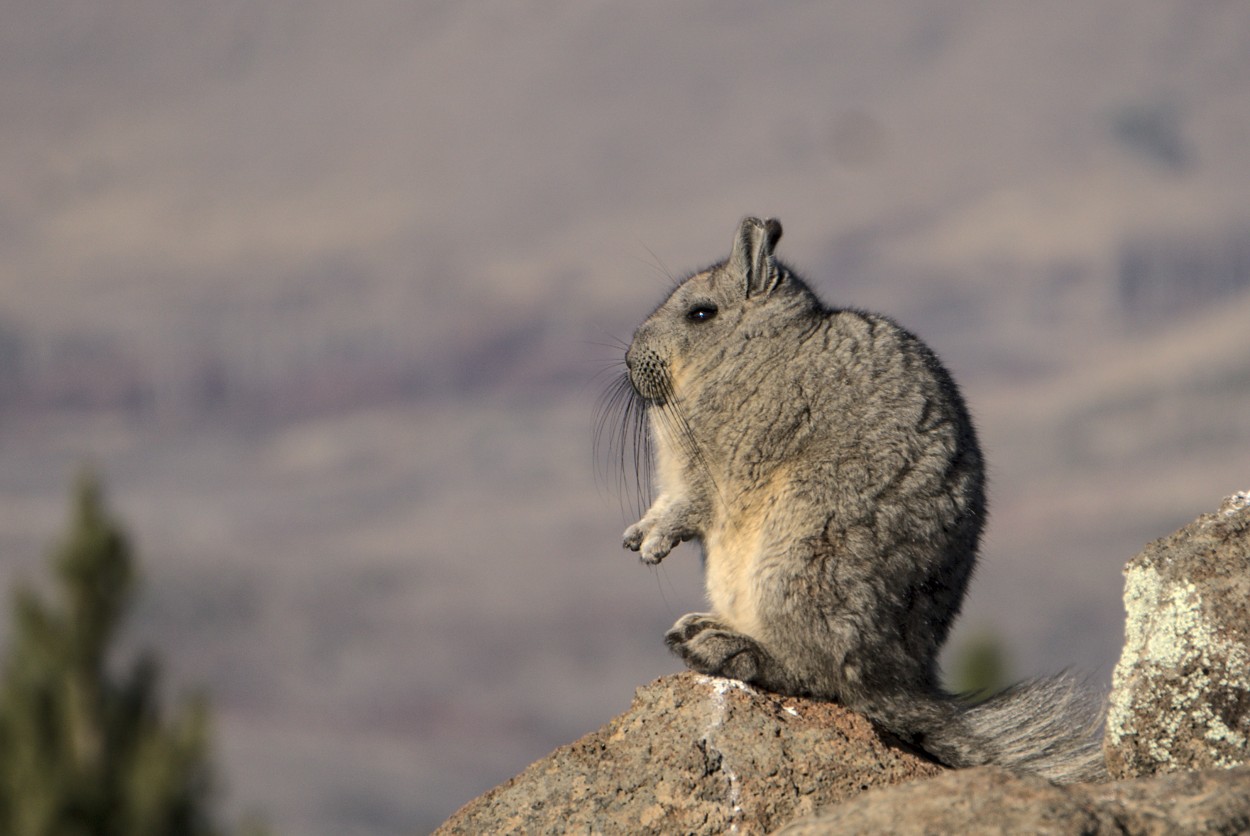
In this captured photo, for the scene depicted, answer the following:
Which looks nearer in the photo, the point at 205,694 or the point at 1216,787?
the point at 1216,787

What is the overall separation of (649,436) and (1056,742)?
345 centimetres

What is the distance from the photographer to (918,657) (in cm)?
741

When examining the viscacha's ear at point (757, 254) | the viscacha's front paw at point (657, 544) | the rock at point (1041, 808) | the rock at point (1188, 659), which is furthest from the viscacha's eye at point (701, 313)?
the rock at point (1041, 808)

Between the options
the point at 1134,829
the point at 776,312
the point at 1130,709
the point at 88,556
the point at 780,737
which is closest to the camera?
the point at 1134,829

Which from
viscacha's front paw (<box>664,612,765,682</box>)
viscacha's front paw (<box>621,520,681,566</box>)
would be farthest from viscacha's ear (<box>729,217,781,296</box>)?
viscacha's front paw (<box>664,612,765,682</box>)

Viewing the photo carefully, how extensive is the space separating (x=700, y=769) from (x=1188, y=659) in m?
2.49

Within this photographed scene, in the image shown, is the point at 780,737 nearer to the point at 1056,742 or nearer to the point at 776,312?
the point at 1056,742

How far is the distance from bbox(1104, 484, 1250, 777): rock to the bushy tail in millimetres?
993

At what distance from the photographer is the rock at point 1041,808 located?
4.26m

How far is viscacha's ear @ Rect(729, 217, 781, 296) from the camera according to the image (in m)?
8.95

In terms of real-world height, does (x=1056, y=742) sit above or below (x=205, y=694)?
below

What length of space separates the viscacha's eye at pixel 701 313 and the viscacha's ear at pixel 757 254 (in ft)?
0.97

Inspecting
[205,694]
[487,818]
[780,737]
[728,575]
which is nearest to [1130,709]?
[780,737]

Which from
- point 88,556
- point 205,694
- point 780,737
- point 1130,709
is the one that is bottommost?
point 1130,709
